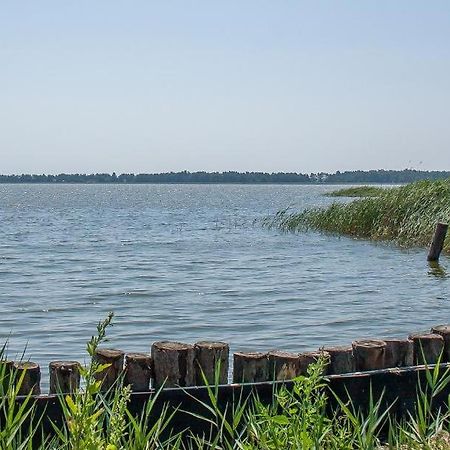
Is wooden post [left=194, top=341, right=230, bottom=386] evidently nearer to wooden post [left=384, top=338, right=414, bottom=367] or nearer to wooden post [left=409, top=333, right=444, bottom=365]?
wooden post [left=384, top=338, right=414, bottom=367]

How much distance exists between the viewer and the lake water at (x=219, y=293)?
11.9 meters

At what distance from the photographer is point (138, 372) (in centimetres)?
543

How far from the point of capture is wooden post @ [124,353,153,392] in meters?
5.42

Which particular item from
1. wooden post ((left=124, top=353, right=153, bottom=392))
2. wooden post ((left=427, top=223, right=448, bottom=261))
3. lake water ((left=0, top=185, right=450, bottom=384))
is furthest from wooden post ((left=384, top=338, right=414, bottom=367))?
wooden post ((left=427, top=223, right=448, bottom=261))

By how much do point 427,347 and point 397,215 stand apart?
19.5 m

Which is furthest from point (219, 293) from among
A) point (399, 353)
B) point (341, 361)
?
point (341, 361)

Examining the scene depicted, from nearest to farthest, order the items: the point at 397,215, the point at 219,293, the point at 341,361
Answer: the point at 341,361
the point at 219,293
the point at 397,215

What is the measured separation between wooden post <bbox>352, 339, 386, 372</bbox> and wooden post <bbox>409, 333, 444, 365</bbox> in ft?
1.21

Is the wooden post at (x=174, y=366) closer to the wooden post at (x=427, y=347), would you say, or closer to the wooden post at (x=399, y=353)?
the wooden post at (x=399, y=353)

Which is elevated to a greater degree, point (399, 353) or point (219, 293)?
point (399, 353)

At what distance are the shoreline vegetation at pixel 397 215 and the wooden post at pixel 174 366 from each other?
55.5 ft

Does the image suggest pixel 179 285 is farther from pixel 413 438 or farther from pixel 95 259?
pixel 413 438

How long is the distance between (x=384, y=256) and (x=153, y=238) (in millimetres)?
12031

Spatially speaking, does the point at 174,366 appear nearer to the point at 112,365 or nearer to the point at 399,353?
the point at 112,365
